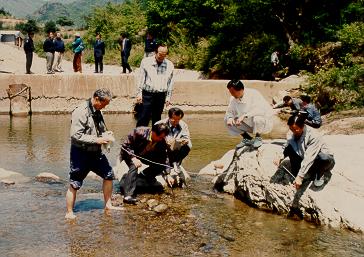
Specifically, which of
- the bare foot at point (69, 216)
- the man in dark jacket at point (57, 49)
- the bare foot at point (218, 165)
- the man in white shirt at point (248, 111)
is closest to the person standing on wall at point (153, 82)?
the bare foot at point (218, 165)

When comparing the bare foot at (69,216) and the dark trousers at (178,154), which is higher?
the dark trousers at (178,154)

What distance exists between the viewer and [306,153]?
6.80 m

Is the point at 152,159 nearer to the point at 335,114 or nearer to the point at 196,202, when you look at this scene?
the point at 196,202

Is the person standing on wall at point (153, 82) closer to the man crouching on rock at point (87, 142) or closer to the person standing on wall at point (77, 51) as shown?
the man crouching on rock at point (87, 142)

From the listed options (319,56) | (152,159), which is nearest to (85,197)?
(152,159)

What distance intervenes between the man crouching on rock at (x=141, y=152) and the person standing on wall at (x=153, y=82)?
1350 mm

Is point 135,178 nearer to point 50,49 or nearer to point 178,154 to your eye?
point 178,154

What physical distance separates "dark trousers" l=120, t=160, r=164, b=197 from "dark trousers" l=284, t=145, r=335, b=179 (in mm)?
1920

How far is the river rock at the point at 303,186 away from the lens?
21.9 feet

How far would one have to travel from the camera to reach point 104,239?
604cm

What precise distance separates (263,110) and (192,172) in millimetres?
2185

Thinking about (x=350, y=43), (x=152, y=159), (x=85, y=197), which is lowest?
(x=85, y=197)

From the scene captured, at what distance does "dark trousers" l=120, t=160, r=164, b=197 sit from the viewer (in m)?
7.60

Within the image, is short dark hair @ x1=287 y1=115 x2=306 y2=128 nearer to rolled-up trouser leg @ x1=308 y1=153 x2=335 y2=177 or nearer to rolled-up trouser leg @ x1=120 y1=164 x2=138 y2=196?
rolled-up trouser leg @ x1=308 y1=153 x2=335 y2=177
